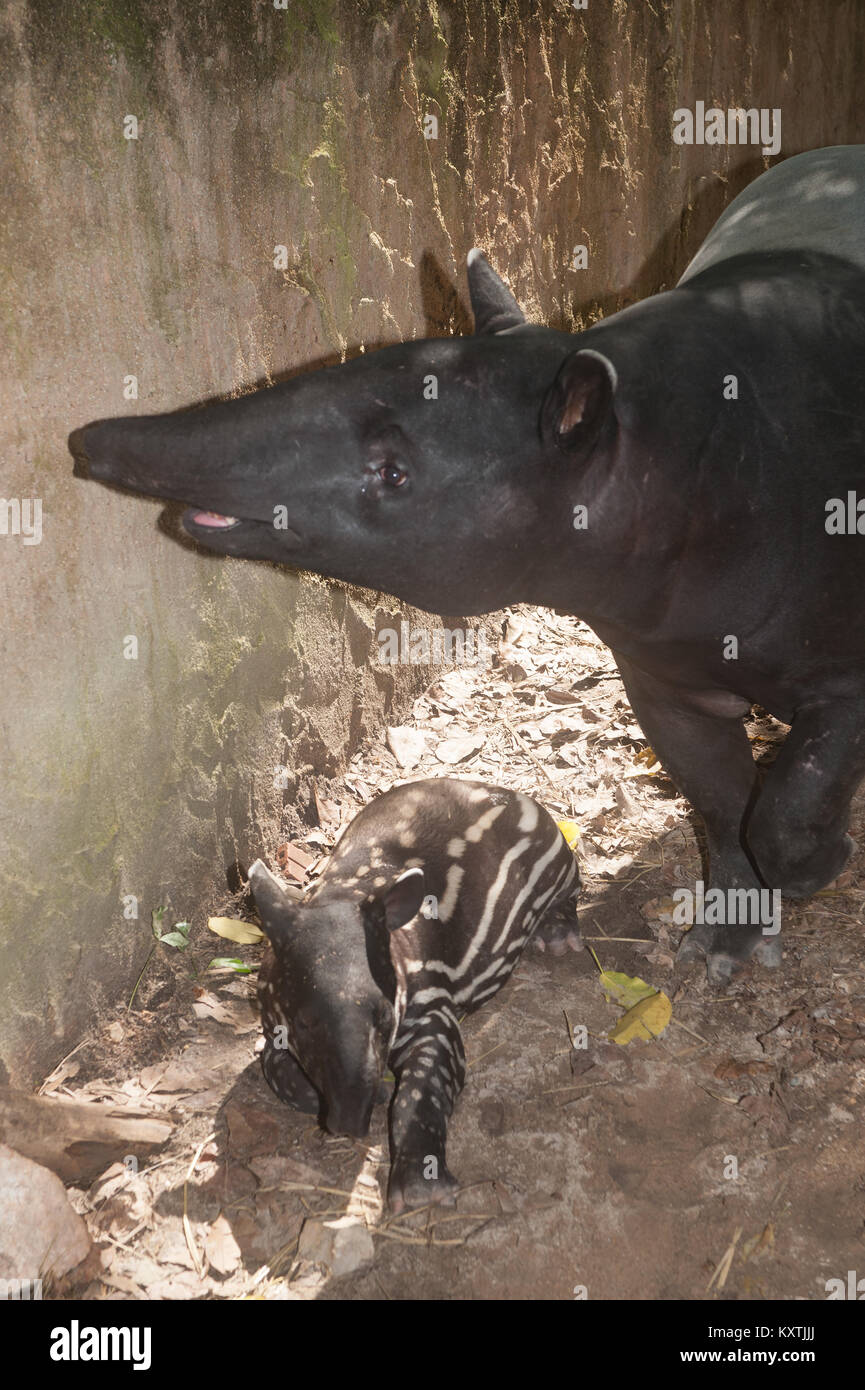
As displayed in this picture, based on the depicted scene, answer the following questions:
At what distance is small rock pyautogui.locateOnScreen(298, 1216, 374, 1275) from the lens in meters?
2.72

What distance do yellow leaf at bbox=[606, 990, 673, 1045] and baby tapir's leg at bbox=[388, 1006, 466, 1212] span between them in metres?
0.47

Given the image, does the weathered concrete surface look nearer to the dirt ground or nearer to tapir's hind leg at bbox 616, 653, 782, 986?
the dirt ground

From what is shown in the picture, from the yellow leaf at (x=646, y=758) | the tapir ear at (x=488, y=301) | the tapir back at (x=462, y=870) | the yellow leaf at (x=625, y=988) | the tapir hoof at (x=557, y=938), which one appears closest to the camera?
the tapir ear at (x=488, y=301)

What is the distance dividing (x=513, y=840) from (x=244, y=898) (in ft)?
3.03

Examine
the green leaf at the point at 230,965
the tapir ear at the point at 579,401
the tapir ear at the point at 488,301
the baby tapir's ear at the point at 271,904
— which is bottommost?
the green leaf at the point at 230,965

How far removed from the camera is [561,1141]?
3033 millimetres

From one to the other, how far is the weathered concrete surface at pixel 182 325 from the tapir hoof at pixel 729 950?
4.75ft

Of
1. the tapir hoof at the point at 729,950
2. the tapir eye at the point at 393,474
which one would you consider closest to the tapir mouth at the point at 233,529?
the tapir eye at the point at 393,474

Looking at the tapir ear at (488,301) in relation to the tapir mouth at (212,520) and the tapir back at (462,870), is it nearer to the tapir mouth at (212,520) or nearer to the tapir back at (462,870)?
the tapir mouth at (212,520)

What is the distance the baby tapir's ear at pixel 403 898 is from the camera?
3.15 meters

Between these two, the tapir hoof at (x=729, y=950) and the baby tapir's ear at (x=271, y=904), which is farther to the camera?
the tapir hoof at (x=729, y=950)

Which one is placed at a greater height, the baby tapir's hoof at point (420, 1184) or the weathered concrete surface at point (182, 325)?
the weathered concrete surface at point (182, 325)

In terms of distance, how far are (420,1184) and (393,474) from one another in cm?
162
